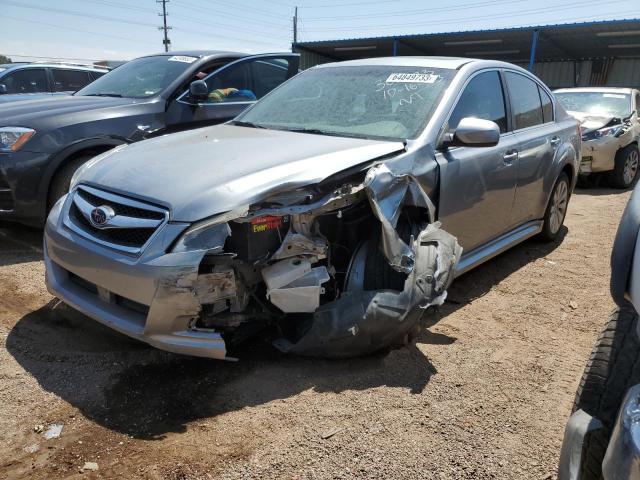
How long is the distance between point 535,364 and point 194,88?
152 inches

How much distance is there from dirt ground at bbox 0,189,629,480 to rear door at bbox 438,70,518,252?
0.66 meters


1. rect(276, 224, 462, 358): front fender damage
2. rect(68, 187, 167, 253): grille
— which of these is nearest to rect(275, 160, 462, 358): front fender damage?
rect(276, 224, 462, 358): front fender damage

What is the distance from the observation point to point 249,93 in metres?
5.89

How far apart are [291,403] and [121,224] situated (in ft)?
4.10

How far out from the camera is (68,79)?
404 inches

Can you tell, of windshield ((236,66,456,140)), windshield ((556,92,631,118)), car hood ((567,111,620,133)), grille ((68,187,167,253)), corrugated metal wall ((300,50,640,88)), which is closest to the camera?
grille ((68,187,167,253))

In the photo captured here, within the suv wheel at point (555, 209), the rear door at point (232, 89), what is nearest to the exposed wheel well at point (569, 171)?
the suv wheel at point (555, 209)

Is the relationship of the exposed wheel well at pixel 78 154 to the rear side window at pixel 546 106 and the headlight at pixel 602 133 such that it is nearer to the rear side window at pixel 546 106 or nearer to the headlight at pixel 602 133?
the rear side window at pixel 546 106

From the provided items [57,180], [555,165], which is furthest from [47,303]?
[555,165]

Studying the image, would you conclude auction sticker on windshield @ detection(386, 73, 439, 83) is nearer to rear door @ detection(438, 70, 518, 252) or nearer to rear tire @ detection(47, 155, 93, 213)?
rear door @ detection(438, 70, 518, 252)

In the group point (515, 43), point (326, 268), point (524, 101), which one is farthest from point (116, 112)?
point (515, 43)

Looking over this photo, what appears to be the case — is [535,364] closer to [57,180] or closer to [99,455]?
[99,455]

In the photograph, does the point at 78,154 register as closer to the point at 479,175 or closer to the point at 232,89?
the point at 232,89

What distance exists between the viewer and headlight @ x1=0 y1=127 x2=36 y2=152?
14.3 feet
